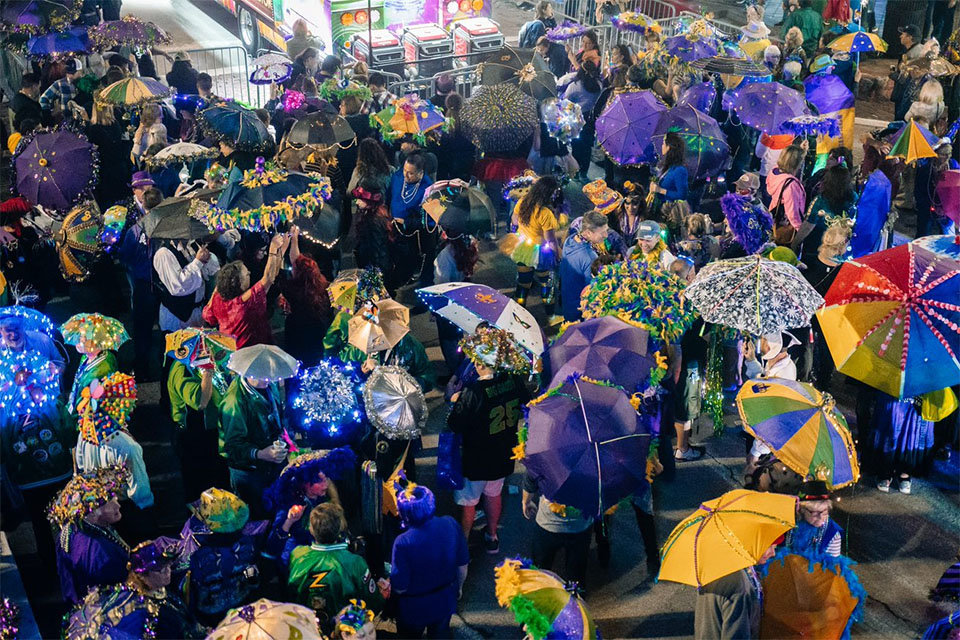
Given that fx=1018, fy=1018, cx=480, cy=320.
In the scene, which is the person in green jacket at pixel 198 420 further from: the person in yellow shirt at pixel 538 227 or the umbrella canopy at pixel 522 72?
the umbrella canopy at pixel 522 72

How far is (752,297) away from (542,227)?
104 inches

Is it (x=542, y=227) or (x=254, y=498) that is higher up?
(x=542, y=227)

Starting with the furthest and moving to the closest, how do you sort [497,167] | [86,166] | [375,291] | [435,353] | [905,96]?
1. [905,96]
2. [497,167]
3. [435,353]
4. [86,166]
5. [375,291]

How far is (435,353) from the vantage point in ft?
33.2

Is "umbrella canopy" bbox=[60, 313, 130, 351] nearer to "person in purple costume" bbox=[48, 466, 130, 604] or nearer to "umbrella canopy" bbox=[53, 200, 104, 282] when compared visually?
"person in purple costume" bbox=[48, 466, 130, 604]

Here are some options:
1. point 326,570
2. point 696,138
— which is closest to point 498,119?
point 696,138

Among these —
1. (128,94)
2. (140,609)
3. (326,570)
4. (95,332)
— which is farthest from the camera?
(128,94)

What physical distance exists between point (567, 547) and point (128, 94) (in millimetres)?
7787

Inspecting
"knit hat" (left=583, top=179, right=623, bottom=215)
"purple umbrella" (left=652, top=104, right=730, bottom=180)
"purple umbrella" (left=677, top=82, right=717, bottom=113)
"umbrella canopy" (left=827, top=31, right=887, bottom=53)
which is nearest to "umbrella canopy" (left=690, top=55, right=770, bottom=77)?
"purple umbrella" (left=677, top=82, right=717, bottom=113)

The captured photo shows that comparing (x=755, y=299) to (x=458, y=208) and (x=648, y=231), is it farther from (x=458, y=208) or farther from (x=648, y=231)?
(x=458, y=208)

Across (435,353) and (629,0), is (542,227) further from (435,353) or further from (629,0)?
(629,0)

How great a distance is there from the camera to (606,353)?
678 cm

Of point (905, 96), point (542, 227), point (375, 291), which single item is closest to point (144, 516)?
point (375, 291)

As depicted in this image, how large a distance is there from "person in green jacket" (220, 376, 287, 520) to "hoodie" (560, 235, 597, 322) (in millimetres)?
2873
